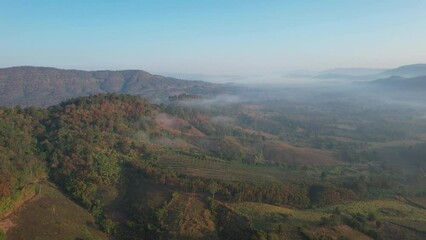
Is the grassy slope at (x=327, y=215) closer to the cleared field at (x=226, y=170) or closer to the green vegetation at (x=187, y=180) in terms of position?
the green vegetation at (x=187, y=180)

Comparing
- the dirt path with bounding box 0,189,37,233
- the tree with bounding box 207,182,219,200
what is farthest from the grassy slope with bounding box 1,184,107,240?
the tree with bounding box 207,182,219,200

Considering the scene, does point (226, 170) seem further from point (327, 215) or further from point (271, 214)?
point (327, 215)

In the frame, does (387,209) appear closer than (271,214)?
No

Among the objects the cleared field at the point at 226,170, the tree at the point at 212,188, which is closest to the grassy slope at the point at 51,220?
the tree at the point at 212,188

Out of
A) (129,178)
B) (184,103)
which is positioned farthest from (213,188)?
(184,103)

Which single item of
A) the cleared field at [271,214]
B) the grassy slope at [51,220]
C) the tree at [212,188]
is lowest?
the cleared field at [271,214]

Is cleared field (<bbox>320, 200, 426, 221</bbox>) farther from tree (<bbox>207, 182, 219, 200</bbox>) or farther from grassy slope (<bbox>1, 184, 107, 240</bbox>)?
grassy slope (<bbox>1, 184, 107, 240</bbox>)

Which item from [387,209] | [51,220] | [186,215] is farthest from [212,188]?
[387,209]

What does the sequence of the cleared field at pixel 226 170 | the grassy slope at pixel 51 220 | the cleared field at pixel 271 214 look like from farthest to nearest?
1. the cleared field at pixel 226 170
2. the cleared field at pixel 271 214
3. the grassy slope at pixel 51 220
